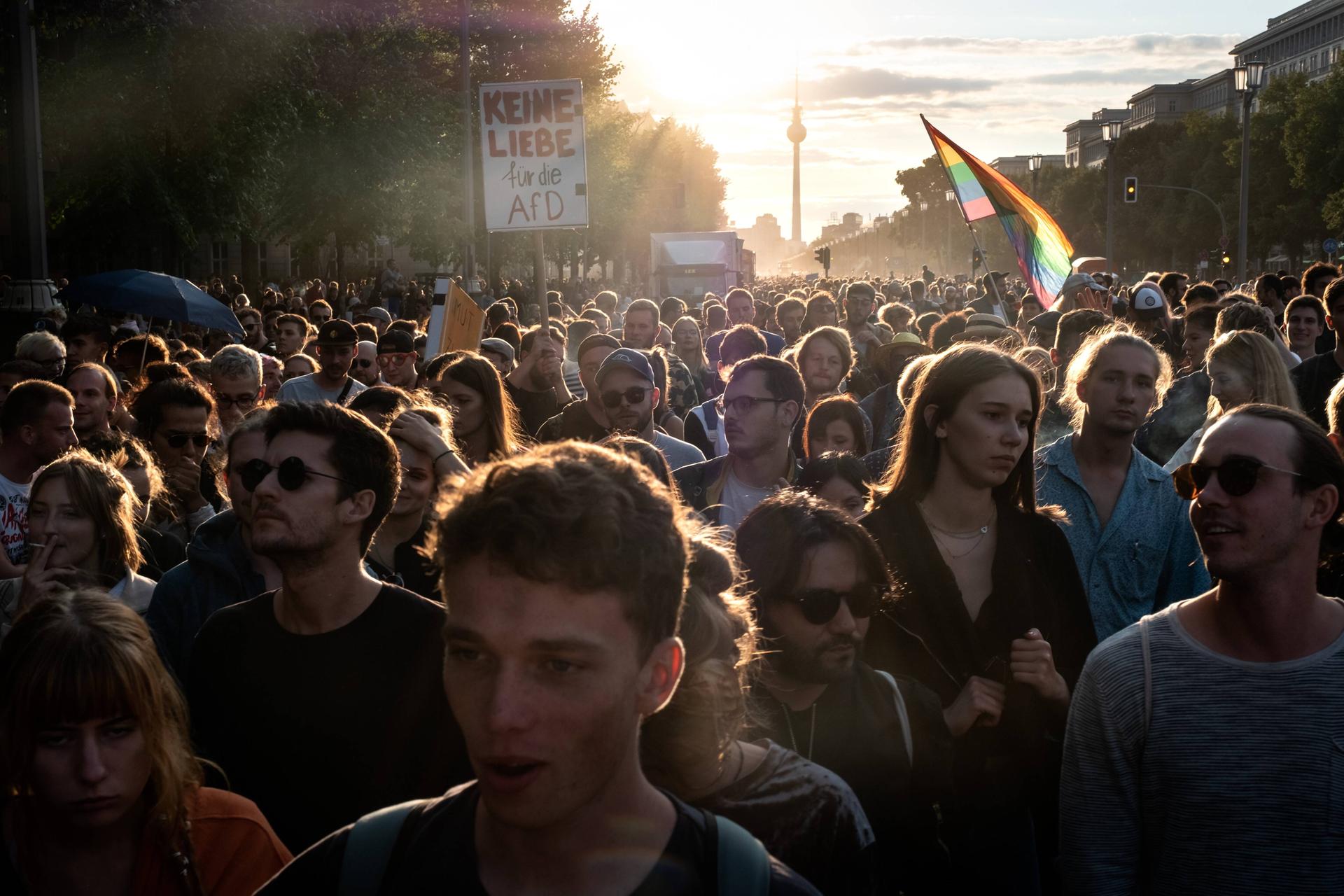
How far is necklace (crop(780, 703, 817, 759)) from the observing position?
122 inches

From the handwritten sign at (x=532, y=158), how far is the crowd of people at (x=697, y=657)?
18.9 feet

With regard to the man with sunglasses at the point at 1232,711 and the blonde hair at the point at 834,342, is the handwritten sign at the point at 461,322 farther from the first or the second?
the man with sunglasses at the point at 1232,711

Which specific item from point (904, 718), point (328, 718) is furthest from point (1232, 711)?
point (328, 718)

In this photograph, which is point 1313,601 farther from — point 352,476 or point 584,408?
point 584,408

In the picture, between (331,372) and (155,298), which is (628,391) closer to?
(331,372)

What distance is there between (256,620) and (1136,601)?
2.80 meters

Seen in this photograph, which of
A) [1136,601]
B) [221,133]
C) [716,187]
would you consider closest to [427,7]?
[221,133]

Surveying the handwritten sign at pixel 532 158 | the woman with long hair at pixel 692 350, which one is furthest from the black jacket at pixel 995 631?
the woman with long hair at pixel 692 350

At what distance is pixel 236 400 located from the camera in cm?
715

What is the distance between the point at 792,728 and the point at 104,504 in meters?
2.44

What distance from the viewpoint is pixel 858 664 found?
327 cm

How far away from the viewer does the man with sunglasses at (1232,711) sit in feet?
9.35

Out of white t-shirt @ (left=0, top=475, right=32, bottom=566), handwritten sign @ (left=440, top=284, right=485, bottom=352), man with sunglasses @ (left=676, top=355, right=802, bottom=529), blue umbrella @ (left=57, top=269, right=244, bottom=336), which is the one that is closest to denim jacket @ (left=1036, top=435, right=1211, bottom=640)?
man with sunglasses @ (left=676, top=355, right=802, bottom=529)

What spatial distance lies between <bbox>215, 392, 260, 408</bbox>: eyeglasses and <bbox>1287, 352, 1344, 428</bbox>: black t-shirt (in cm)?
521
